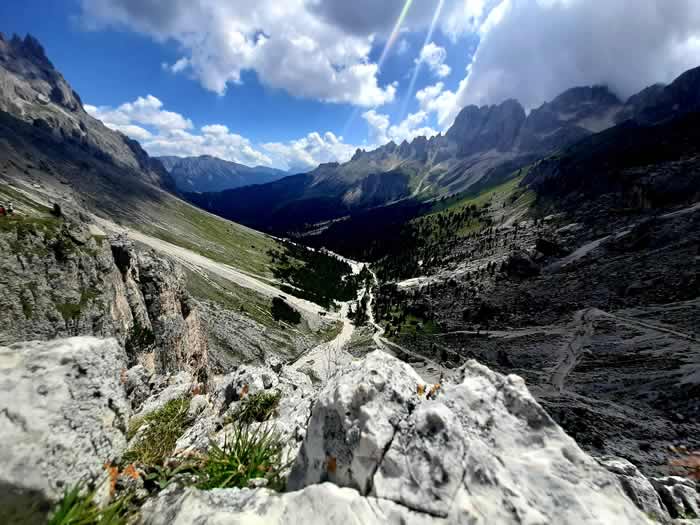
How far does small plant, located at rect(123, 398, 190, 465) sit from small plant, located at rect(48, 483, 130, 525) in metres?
1.85

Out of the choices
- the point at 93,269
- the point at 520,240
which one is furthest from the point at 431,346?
the point at 520,240

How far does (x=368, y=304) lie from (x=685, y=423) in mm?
96867

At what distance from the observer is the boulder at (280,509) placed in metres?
5.29

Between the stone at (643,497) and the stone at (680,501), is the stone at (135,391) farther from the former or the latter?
the stone at (680,501)

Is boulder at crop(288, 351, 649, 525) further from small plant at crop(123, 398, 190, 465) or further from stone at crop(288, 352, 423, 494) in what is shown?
small plant at crop(123, 398, 190, 465)

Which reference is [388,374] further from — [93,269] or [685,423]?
[685,423]

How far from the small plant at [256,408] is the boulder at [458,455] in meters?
8.78

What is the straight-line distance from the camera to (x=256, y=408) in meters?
15.2

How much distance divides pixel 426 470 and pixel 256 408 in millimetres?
→ 11516

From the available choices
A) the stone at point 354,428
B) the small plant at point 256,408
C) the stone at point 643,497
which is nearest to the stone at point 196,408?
the small plant at point 256,408

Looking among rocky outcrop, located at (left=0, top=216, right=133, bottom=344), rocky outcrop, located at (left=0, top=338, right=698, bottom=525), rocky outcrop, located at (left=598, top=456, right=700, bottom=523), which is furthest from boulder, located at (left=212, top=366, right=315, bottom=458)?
rocky outcrop, located at (left=0, top=216, right=133, bottom=344)

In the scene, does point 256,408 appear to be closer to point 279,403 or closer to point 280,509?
point 279,403

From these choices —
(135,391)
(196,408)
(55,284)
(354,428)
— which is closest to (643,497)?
(354,428)

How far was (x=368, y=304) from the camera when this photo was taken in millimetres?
131750
